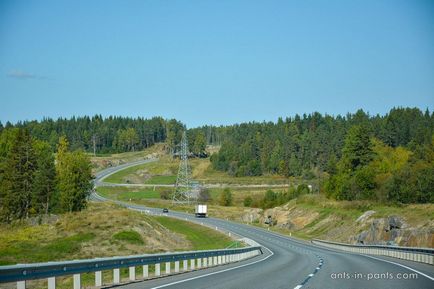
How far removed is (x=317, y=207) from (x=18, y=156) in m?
50.6

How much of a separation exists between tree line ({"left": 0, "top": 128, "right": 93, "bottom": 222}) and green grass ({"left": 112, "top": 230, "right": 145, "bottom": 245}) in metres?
34.2

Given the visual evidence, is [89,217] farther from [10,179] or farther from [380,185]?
[380,185]

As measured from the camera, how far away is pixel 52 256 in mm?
53812

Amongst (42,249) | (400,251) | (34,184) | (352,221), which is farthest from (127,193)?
(400,251)

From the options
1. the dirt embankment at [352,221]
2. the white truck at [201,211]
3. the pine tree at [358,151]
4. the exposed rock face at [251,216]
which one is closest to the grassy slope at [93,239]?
the dirt embankment at [352,221]

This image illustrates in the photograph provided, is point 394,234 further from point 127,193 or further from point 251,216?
point 127,193

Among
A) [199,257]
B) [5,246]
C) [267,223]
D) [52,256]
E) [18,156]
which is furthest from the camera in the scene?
[267,223]

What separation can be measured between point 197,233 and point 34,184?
2716 centimetres

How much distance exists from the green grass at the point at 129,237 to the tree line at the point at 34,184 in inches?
1345

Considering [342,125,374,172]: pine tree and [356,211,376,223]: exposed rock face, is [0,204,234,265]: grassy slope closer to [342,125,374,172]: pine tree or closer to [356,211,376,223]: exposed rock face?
[356,211,376,223]: exposed rock face

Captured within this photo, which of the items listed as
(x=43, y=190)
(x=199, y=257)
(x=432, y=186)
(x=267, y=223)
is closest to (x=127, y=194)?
(x=267, y=223)

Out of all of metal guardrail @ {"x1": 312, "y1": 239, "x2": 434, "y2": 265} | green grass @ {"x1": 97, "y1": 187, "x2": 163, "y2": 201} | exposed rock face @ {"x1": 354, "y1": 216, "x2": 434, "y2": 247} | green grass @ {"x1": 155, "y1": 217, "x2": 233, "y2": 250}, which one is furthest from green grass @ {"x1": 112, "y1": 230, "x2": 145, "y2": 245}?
green grass @ {"x1": 97, "y1": 187, "x2": 163, "y2": 201}

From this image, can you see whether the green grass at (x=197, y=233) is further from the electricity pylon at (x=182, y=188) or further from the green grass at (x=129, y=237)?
the electricity pylon at (x=182, y=188)

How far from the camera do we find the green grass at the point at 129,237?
6738cm
